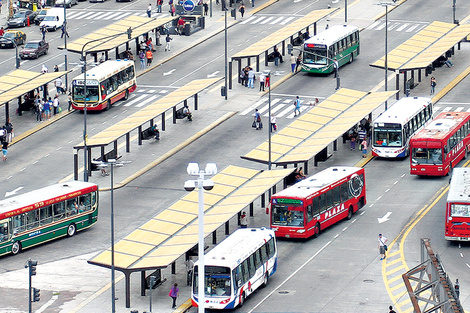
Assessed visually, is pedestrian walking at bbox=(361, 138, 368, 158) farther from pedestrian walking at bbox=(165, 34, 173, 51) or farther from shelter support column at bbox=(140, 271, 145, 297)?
pedestrian walking at bbox=(165, 34, 173, 51)

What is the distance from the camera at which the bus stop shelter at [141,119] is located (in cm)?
9175

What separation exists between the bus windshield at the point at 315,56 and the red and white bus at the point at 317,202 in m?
31.5

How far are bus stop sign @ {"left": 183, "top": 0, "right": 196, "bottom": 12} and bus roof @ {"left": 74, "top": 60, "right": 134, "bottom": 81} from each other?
20363 mm

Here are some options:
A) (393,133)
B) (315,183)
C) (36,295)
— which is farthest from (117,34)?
(36,295)

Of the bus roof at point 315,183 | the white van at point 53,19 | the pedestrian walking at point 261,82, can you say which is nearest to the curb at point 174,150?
the pedestrian walking at point 261,82

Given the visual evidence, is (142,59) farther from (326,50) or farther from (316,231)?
(316,231)

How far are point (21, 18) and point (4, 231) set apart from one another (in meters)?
60.6

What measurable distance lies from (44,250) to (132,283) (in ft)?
28.7

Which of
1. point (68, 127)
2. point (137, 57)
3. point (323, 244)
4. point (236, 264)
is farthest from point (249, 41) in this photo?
point (236, 264)

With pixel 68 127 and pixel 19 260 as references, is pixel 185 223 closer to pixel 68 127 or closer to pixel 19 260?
pixel 19 260

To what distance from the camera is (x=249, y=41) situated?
124m

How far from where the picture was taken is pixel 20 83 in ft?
347

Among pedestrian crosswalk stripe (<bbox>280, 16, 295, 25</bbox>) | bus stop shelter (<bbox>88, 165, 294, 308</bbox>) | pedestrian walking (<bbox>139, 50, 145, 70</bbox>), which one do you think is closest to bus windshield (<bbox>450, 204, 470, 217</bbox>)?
bus stop shelter (<bbox>88, 165, 294, 308</bbox>)

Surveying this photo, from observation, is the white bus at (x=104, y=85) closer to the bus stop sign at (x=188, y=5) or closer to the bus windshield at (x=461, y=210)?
the bus stop sign at (x=188, y=5)
